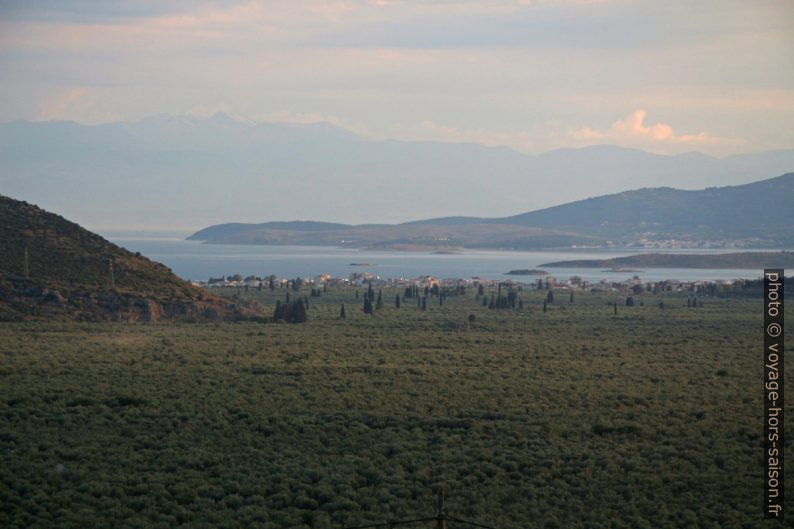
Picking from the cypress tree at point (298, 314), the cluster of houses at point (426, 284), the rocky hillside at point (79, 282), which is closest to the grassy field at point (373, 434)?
the rocky hillside at point (79, 282)

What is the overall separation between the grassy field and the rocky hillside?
9.58 metres

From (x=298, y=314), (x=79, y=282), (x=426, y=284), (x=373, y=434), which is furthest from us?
(x=426, y=284)

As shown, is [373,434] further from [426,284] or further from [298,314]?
[426,284]

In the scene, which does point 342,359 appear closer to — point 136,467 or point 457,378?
point 457,378

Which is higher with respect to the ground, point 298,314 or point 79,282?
point 79,282

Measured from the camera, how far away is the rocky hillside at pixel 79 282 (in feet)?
145

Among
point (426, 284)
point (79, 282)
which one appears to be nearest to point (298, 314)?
point (79, 282)

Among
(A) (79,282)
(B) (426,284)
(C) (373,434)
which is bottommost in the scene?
(C) (373,434)

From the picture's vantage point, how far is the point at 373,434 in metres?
18.7

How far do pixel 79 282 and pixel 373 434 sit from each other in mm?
31606

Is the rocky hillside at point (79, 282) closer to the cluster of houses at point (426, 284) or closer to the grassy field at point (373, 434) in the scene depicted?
the grassy field at point (373, 434)

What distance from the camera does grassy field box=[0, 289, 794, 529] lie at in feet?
46.7

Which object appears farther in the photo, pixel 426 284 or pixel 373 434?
pixel 426 284

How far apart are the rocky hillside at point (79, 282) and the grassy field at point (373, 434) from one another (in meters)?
9.58
